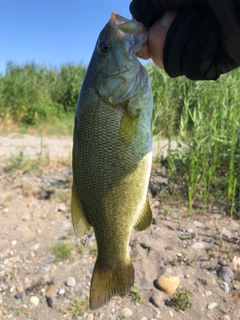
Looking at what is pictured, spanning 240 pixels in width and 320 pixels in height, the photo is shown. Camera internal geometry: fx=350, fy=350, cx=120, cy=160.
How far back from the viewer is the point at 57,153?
6621mm

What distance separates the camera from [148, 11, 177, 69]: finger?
5.27ft

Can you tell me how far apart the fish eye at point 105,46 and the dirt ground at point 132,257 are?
214 centimetres

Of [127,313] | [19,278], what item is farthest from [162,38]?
[19,278]

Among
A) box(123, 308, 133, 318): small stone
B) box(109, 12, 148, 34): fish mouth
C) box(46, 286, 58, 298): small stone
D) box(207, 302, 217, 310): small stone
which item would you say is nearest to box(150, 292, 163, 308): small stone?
Result: box(123, 308, 133, 318): small stone

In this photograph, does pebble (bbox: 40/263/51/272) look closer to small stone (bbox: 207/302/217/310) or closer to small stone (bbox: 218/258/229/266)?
small stone (bbox: 207/302/217/310)

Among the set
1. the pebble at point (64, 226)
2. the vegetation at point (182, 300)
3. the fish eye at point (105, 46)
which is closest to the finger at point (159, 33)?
the fish eye at point (105, 46)

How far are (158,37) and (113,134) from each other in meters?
0.50

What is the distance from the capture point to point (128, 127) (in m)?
1.64

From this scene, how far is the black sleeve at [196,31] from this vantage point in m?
1.48

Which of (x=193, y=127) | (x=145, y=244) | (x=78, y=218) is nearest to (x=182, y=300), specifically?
(x=145, y=244)

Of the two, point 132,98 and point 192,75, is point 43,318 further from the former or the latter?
point 192,75

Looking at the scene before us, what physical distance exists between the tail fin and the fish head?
35.3 inches

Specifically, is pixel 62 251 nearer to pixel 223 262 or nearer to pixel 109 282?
pixel 223 262

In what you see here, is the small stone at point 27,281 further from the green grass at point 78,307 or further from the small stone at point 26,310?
the green grass at point 78,307
